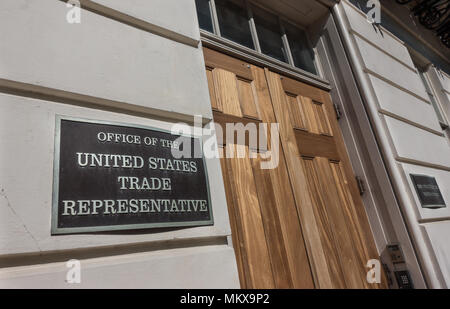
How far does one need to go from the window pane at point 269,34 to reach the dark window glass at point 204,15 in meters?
0.61

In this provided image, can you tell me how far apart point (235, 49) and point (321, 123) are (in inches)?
46.4

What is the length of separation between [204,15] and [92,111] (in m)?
1.61

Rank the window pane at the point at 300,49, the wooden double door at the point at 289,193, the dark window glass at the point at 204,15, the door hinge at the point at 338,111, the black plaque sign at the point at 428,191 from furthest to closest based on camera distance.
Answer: the window pane at the point at 300,49
the door hinge at the point at 338,111
the black plaque sign at the point at 428,191
the dark window glass at the point at 204,15
the wooden double door at the point at 289,193

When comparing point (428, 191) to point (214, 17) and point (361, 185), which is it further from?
point (214, 17)

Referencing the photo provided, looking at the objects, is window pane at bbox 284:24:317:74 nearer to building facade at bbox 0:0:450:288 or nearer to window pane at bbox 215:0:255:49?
building facade at bbox 0:0:450:288

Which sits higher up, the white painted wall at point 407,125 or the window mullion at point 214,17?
the window mullion at point 214,17

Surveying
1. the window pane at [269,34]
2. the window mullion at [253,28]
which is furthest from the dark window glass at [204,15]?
the window pane at [269,34]

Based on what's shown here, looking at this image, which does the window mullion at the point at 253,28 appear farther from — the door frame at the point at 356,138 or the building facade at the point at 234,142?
the door frame at the point at 356,138

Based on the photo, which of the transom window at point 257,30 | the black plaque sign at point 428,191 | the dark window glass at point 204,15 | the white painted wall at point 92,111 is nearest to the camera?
the white painted wall at point 92,111

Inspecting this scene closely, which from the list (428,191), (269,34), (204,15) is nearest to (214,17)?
(204,15)

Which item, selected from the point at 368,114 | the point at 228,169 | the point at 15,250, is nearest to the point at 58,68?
the point at 15,250

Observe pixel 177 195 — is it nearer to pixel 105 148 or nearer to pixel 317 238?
pixel 105 148

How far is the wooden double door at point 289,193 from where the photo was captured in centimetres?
179

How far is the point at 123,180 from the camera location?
1181 millimetres
